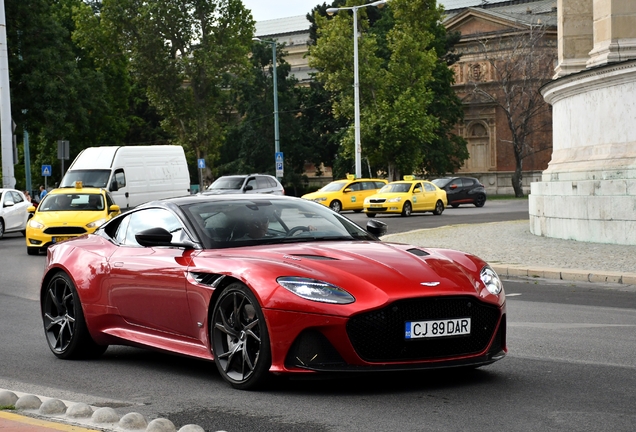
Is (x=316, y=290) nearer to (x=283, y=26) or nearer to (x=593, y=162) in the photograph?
(x=593, y=162)

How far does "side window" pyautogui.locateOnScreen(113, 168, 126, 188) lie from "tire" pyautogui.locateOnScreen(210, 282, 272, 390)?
101 ft

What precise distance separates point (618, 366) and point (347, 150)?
5630 centimetres

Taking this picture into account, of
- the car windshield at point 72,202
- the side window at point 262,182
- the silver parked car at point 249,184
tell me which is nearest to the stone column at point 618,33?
the car windshield at point 72,202

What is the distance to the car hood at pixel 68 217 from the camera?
2461cm

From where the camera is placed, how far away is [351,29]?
6381 centimetres

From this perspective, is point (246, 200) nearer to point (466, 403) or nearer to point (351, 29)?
point (466, 403)

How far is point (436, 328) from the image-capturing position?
22.4 ft

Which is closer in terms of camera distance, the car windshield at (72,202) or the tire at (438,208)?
the car windshield at (72,202)

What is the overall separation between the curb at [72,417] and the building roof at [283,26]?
9749 cm

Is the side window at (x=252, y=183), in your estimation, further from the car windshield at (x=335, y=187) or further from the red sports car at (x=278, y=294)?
the red sports car at (x=278, y=294)

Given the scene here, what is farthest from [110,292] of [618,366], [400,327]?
[618,366]

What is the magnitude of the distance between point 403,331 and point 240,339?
102cm

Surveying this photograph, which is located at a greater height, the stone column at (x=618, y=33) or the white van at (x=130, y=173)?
the stone column at (x=618, y=33)

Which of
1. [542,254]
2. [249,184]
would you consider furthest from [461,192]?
[542,254]
